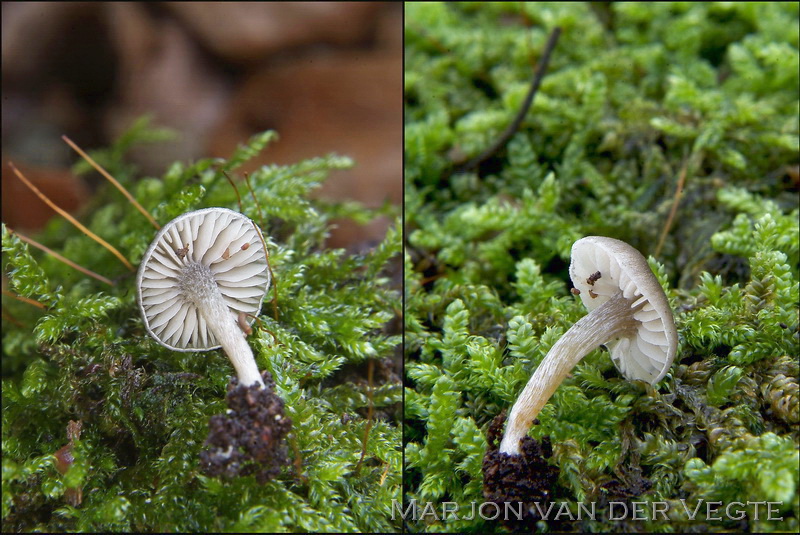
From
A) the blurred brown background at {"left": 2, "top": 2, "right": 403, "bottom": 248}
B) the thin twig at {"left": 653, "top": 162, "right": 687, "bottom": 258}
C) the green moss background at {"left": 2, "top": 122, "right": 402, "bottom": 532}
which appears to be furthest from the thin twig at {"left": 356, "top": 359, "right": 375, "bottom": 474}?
the blurred brown background at {"left": 2, "top": 2, "right": 403, "bottom": 248}

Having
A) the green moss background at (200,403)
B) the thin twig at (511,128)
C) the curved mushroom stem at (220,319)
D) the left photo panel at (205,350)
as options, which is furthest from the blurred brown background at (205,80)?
the curved mushroom stem at (220,319)

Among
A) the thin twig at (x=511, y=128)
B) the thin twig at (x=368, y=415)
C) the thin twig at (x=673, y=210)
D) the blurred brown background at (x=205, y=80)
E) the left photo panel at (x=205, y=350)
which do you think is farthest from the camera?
the blurred brown background at (x=205, y=80)

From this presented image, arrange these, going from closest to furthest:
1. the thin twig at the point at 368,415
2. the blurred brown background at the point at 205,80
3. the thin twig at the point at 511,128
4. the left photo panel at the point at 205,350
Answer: the left photo panel at the point at 205,350
the thin twig at the point at 368,415
the thin twig at the point at 511,128
the blurred brown background at the point at 205,80

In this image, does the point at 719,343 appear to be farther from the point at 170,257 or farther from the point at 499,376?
the point at 170,257

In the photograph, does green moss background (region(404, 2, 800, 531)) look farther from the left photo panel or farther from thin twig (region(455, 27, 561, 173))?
the left photo panel

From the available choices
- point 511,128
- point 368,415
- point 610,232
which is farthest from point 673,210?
point 368,415

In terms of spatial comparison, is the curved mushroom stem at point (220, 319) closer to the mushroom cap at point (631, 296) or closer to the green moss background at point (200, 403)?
the green moss background at point (200, 403)

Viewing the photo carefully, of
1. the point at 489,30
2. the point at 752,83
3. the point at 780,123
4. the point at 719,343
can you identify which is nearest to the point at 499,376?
the point at 719,343

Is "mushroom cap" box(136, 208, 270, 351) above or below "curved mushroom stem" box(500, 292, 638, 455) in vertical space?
above
